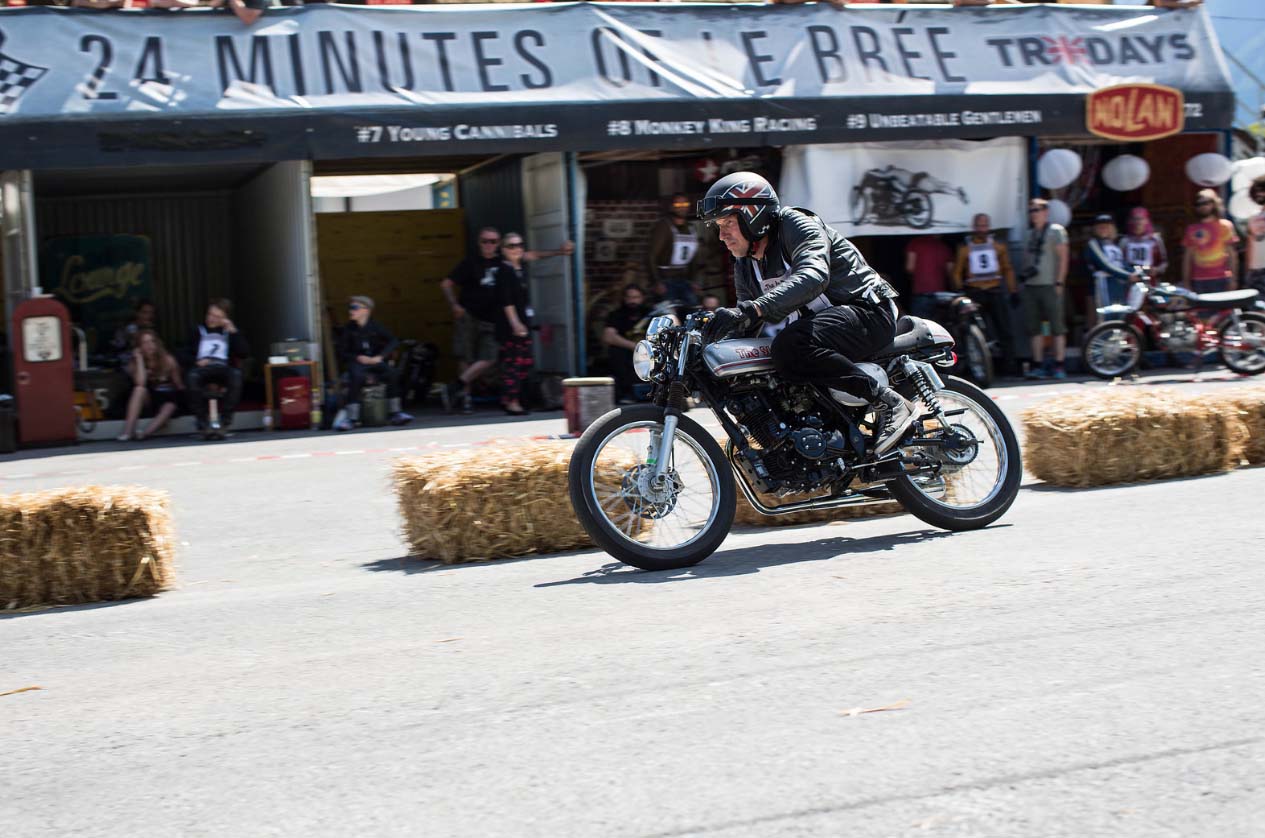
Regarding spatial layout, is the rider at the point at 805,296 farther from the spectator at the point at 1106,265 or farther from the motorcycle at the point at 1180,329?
the spectator at the point at 1106,265

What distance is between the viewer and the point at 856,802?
3.67 m

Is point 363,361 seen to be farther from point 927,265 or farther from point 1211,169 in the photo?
point 1211,169

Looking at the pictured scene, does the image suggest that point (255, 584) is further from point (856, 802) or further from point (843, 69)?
point (843, 69)

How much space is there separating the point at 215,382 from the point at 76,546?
9.12 meters

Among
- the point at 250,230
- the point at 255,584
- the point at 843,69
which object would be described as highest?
the point at 843,69

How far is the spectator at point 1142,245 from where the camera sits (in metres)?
18.7

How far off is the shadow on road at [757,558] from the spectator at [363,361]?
372 inches

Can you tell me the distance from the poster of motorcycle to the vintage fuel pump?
837cm

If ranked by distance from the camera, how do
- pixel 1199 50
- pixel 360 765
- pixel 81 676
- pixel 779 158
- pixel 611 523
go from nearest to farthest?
pixel 360 765 < pixel 81 676 < pixel 611 523 < pixel 779 158 < pixel 1199 50

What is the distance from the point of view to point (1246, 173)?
2081 cm

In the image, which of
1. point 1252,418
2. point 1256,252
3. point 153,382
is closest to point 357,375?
point 153,382

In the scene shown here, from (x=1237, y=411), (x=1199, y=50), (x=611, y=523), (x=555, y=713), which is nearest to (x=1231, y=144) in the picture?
(x=1199, y=50)

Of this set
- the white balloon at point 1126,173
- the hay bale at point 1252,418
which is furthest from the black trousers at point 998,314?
the hay bale at point 1252,418

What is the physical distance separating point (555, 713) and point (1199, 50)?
1823 cm
